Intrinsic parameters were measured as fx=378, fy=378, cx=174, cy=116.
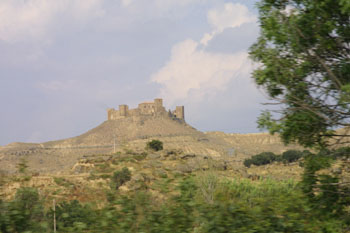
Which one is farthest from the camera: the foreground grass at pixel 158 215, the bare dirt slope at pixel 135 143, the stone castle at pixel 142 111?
the stone castle at pixel 142 111

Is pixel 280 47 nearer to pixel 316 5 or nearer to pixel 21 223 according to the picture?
pixel 316 5

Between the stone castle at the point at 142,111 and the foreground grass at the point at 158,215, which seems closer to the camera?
the foreground grass at the point at 158,215

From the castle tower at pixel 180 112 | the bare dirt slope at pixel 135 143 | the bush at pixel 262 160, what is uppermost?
the castle tower at pixel 180 112

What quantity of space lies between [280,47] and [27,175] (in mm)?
5317

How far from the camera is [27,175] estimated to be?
5.46 meters

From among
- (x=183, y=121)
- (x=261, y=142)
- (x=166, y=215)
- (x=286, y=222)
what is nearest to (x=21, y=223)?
(x=166, y=215)

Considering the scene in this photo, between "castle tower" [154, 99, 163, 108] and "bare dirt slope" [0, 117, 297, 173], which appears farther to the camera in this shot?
"castle tower" [154, 99, 163, 108]

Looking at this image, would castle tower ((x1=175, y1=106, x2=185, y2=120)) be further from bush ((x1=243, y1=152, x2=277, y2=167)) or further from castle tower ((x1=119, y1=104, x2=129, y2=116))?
bush ((x1=243, y1=152, x2=277, y2=167))

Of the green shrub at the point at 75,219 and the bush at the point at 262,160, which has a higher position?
the green shrub at the point at 75,219

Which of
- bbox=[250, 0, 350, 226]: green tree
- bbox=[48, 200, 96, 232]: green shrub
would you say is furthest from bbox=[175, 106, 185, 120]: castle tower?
bbox=[48, 200, 96, 232]: green shrub

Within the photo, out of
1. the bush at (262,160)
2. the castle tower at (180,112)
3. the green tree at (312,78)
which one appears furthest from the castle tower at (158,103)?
the green tree at (312,78)

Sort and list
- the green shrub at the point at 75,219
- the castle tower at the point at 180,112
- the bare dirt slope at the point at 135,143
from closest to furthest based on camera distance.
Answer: the green shrub at the point at 75,219 < the bare dirt slope at the point at 135,143 < the castle tower at the point at 180,112

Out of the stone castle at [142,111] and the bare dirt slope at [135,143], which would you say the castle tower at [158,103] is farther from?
the bare dirt slope at [135,143]

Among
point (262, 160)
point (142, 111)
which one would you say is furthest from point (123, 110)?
point (262, 160)
